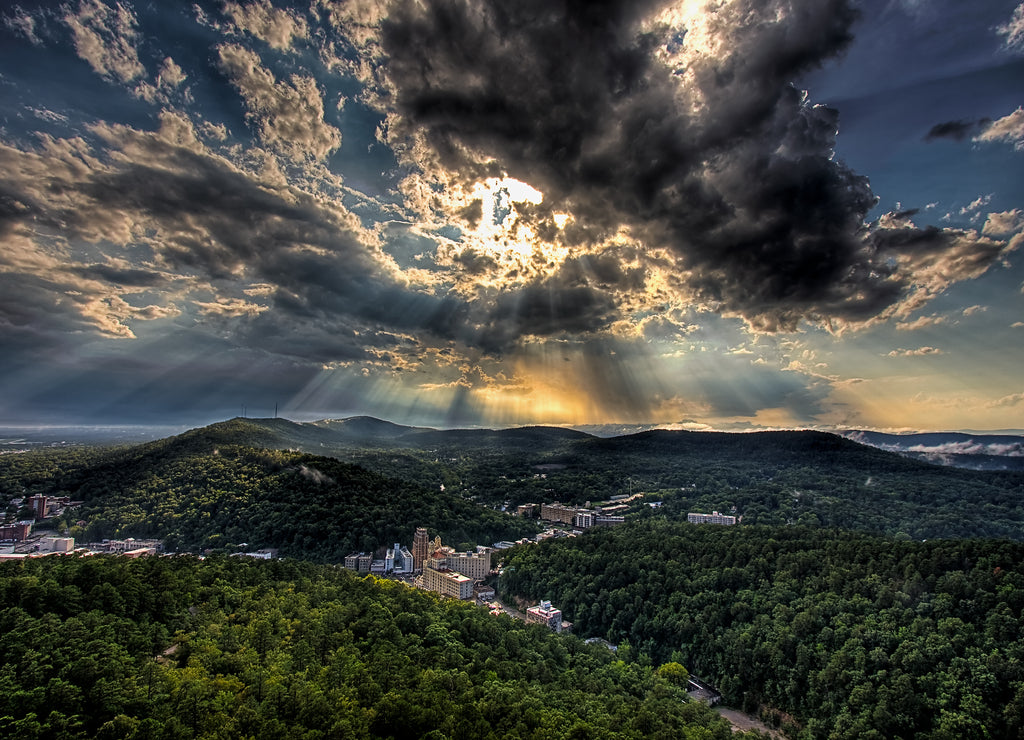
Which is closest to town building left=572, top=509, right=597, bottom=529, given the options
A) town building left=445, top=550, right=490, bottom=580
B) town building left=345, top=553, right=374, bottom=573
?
town building left=445, top=550, right=490, bottom=580

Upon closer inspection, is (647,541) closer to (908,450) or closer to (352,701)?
(352,701)

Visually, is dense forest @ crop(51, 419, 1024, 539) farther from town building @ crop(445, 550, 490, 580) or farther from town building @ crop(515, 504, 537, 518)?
town building @ crop(445, 550, 490, 580)

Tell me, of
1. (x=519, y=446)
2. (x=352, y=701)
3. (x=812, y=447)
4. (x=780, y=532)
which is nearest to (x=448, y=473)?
(x=519, y=446)

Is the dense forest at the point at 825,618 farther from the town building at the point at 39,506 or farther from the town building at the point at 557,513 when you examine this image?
the town building at the point at 39,506

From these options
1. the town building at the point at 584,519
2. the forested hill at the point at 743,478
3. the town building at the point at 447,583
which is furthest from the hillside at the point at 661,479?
the town building at the point at 447,583

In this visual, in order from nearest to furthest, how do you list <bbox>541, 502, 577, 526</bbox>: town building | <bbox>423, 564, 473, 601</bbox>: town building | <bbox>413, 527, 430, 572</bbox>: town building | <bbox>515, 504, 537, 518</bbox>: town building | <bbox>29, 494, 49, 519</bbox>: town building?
<bbox>423, 564, 473, 601</bbox>: town building, <bbox>413, 527, 430, 572</bbox>: town building, <bbox>29, 494, 49, 519</bbox>: town building, <bbox>541, 502, 577, 526</bbox>: town building, <bbox>515, 504, 537, 518</bbox>: town building
